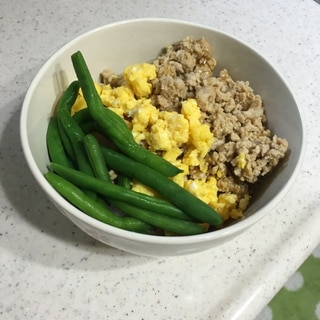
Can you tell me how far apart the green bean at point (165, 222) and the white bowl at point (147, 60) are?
0.11 ft

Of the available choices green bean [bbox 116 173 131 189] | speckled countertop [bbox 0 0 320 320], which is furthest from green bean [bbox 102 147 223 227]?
speckled countertop [bbox 0 0 320 320]

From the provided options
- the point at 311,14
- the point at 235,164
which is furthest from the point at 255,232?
the point at 311,14

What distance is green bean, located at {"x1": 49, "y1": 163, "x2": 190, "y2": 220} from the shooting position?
73 cm

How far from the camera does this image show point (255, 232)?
0.86m

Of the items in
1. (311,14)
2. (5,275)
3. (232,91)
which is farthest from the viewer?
(311,14)

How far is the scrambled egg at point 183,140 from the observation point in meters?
0.78

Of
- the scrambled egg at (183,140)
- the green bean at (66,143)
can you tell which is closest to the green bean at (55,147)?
the green bean at (66,143)

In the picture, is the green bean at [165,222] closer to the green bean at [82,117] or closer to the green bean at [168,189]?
the green bean at [168,189]

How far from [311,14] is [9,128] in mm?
879

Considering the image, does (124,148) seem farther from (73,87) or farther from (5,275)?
(5,275)

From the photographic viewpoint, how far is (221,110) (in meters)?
0.84

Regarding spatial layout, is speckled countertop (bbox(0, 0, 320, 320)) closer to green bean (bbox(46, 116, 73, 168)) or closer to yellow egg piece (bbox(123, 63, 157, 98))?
green bean (bbox(46, 116, 73, 168))

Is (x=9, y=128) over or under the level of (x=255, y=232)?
under

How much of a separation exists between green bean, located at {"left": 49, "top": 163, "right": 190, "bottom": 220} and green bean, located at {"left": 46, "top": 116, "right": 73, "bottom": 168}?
0.05 metres
